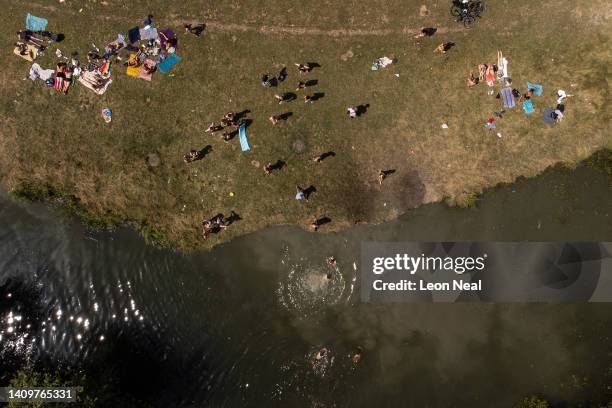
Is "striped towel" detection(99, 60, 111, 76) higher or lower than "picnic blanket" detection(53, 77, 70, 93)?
higher

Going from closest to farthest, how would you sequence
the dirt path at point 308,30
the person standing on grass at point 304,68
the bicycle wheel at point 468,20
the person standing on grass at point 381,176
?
the person standing on grass at point 381,176 < the person standing on grass at point 304,68 < the bicycle wheel at point 468,20 < the dirt path at point 308,30

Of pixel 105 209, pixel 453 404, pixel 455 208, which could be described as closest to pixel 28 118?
pixel 105 209

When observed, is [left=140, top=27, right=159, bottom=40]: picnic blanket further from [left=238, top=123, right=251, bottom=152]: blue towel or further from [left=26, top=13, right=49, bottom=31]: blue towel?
[left=238, top=123, right=251, bottom=152]: blue towel

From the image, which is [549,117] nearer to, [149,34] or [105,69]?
[149,34]

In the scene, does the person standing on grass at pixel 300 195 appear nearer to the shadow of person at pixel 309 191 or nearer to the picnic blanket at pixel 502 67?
the shadow of person at pixel 309 191

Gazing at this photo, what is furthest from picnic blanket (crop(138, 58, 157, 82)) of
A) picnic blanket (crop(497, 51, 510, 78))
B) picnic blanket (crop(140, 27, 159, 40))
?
picnic blanket (crop(497, 51, 510, 78))

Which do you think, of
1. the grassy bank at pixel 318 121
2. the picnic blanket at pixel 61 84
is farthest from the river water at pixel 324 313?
the picnic blanket at pixel 61 84

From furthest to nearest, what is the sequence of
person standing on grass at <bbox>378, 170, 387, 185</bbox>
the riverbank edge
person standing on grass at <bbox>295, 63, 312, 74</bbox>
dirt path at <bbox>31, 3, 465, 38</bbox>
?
dirt path at <bbox>31, 3, 465, 38</bbox> → the riverbank edge → person standing on grass at <bbox>295, 63, 312, 74</bbox> → person standing on grass at <bbox>378, 170, 387, 185</bbox>
